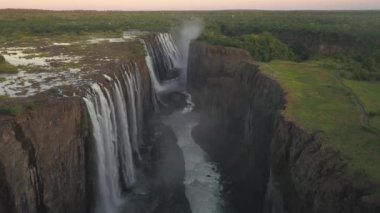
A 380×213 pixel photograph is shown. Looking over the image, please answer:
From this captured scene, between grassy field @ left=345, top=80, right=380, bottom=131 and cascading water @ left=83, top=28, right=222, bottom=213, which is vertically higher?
grassy field @ left=345, top=80, right=380, bottom=131

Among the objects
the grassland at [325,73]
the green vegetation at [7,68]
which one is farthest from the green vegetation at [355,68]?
the green vegetation at [7,68]

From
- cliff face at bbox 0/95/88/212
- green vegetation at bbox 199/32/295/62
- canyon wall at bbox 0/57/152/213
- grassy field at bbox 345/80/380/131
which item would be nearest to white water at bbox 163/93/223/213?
canyon wall at bbox 0/57/152/213

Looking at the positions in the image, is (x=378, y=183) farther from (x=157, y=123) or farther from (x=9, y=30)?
(x=9, y=30)

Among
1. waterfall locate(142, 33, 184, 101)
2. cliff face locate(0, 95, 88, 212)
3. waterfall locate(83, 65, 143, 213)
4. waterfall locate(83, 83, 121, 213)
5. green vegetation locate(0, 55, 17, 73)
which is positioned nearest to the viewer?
cliff face locate(0, 95, 88, 212)

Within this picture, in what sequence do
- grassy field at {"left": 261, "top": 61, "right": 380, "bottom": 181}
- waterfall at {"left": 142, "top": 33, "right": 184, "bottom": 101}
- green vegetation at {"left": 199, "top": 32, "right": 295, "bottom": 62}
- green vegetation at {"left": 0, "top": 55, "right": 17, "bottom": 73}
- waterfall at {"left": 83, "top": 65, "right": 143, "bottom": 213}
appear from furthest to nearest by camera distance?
waterfall at {"left": 142, "top": 33, "right": 184, "bottom": 101} → green vegetation at {"left": 199, "top": 32, "right": 295, "bottom": 62} → green vegetation at {"left": 0, "top": 55, "right": 17, "bottom": 73} → waterfall at {"left": 83, "top": 65, "right": 143, "bottom": 213} → grassy field at {"left": 261, "top": 61, "right": 380, "bottom": 181}

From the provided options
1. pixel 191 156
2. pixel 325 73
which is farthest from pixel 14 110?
pixel 325 73

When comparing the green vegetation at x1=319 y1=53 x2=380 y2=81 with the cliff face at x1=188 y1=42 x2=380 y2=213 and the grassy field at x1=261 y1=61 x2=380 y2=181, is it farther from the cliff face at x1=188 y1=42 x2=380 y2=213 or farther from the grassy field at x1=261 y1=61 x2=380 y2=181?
the cliff face at x1=188 y1=42 x2=380 y2=213
